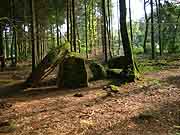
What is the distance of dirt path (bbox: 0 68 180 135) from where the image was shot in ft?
27.8

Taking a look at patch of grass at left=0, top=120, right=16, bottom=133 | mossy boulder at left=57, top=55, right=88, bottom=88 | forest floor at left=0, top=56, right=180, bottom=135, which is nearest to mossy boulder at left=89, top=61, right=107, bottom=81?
mossy boulder at left=57, top=55, right=88, bottom=88

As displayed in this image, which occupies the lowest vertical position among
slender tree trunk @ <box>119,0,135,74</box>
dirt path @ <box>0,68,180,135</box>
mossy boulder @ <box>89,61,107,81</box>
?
dirt path @ <box>0,68,180,135</box>

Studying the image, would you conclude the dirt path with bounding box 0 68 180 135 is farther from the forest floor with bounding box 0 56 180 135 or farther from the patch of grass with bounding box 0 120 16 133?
the patch of grass with bounding box 0 120 16 133

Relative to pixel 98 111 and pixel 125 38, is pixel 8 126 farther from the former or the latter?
pixel 125 38

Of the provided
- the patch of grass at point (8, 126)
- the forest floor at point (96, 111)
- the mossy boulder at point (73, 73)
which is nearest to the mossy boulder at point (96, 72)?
the mossy boulder at point (73, 73)

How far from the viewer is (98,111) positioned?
10133mm

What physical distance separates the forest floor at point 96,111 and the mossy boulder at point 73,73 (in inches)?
23.6

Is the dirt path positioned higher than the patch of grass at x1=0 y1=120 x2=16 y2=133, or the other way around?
the dirt path

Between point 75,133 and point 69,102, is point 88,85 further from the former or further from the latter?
point 75,133

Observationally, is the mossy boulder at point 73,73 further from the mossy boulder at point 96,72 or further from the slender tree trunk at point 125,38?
the slender tree trunk at point 125,38

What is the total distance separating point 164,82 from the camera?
1510cm

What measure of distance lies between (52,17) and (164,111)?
32.1 m

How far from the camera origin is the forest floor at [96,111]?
8484 millimetres

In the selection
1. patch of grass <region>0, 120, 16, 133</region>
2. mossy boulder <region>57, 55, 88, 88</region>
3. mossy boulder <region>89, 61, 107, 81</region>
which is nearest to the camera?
patch of grass <region>0, 120, 16, 133</region>
